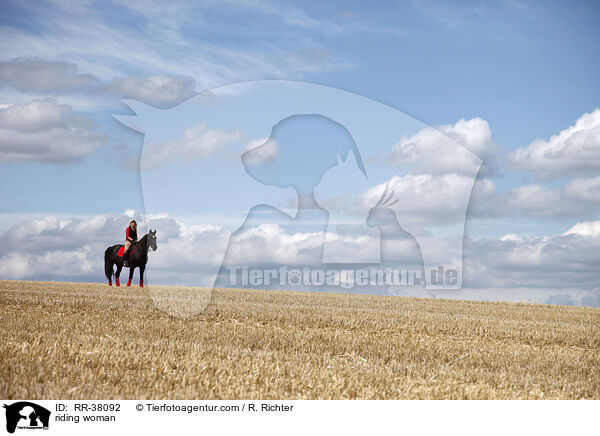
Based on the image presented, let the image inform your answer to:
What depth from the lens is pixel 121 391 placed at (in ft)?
19.7

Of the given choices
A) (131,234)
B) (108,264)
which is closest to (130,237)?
(131,234)

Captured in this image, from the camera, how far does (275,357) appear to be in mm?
8680

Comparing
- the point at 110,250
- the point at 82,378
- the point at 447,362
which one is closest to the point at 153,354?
the point at 82,378

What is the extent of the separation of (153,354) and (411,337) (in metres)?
6.97

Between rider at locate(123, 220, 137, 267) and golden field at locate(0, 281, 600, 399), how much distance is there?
10064mm

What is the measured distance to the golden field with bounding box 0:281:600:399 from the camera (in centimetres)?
650

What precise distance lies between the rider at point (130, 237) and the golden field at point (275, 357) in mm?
10064

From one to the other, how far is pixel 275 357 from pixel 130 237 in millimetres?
20069

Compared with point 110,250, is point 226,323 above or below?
below
